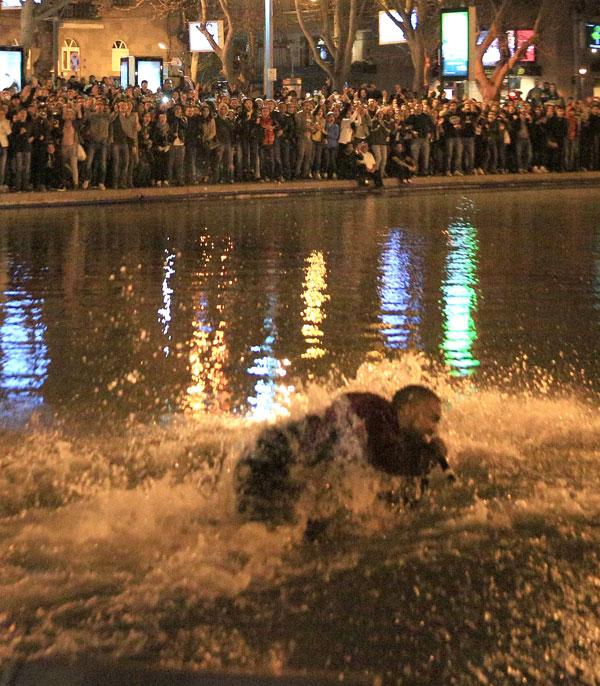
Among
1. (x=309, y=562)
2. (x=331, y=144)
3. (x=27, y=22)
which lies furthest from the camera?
(x=27, y=22)

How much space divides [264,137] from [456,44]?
10.2 meters

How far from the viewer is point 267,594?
560 cm

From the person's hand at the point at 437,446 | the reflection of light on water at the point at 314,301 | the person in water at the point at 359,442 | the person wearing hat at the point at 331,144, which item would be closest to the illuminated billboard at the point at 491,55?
the person wearing hat at the point at 331,144

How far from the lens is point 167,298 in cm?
1338

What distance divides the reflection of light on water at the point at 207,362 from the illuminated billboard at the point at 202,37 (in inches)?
1464

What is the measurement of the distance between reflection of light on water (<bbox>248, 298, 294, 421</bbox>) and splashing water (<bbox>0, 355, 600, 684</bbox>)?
0.45 meters

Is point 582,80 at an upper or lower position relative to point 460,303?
upper

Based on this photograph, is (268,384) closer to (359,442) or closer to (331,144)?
(359,442)

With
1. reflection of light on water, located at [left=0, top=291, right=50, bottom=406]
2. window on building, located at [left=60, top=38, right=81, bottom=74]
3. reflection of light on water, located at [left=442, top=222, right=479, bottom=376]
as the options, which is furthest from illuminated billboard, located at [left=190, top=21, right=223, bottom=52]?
reflection of light on water, located at [left=0, top=291, right=50, bottom=406]

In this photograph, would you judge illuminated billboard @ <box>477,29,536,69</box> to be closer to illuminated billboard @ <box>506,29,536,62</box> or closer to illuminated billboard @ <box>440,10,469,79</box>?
illuminated billboard @ <box>506,29,536,62</box>

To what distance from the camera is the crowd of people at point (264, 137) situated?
25.6m

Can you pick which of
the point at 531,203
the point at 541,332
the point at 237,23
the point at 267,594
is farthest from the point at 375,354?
the point at 237,23

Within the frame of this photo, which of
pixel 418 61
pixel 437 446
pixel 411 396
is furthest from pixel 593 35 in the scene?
pixel 411 396

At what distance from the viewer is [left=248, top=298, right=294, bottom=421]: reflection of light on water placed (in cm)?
869
